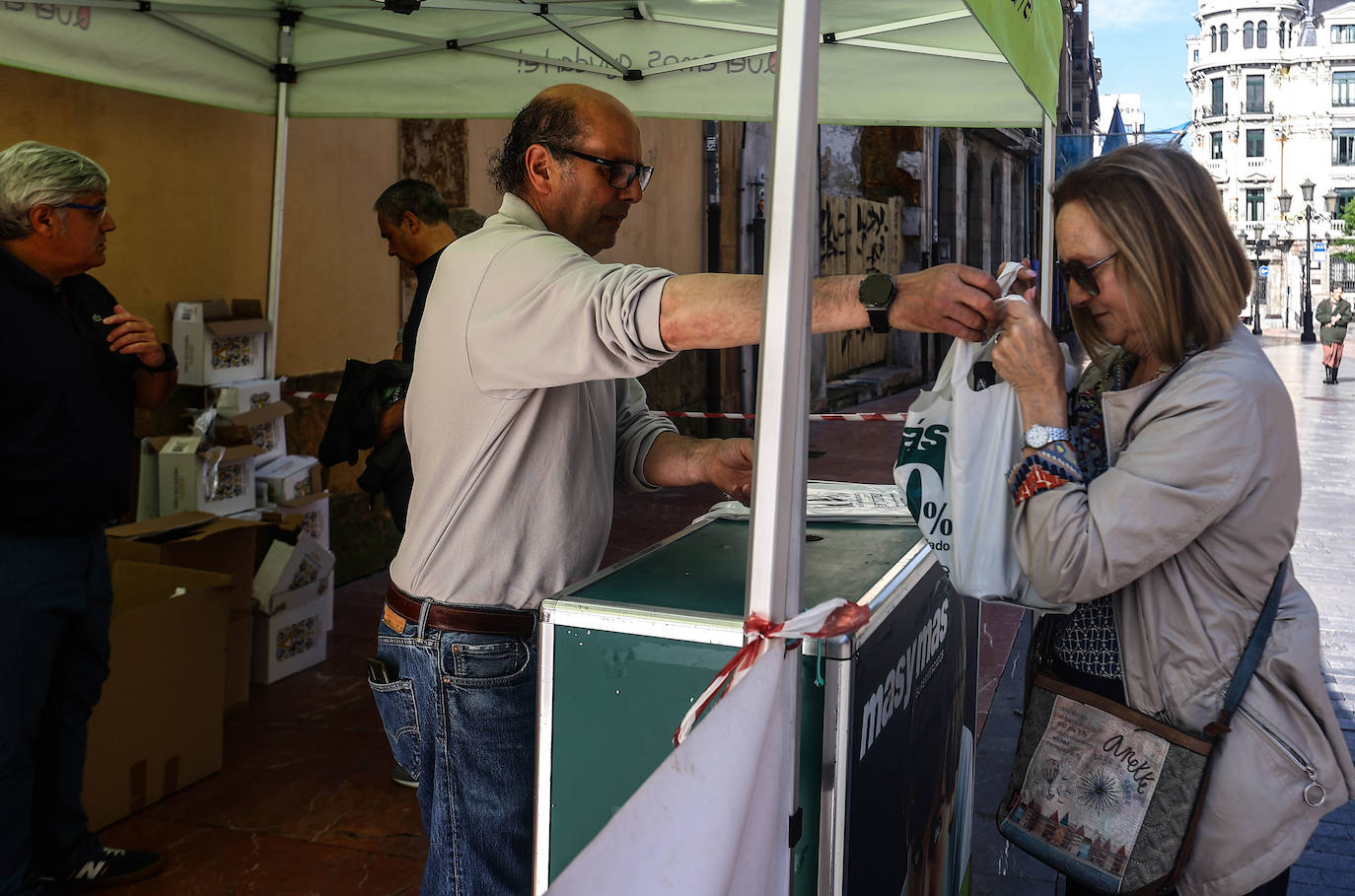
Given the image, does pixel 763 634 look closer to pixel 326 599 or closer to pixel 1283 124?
pixel 326 599

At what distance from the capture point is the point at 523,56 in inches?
187

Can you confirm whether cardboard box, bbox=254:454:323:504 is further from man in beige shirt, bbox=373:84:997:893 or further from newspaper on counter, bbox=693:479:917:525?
man in beige shirt, bbox=373:84:997:893

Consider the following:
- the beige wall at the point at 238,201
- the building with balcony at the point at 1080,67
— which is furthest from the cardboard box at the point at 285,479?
the building with balcony at the point at 1080,67

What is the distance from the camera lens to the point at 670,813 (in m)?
1.20

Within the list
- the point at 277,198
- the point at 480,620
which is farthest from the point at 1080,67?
the point at 480,620

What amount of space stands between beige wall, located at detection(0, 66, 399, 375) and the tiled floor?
174 centimetres

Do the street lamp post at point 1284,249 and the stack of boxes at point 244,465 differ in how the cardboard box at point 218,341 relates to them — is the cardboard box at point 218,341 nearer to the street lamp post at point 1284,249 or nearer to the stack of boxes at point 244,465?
the stack of boxes at point 244,465

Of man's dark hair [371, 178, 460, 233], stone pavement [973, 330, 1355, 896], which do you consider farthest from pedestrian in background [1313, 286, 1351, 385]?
man's dark hair [371, 178, 460, 233]

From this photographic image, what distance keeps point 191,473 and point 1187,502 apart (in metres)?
3.90

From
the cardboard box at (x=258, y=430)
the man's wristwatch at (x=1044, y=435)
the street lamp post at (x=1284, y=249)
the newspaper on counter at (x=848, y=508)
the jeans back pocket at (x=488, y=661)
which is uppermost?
the street lamp post at (x=1284, y=249)

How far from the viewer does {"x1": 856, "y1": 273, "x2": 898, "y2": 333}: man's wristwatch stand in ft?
5.00

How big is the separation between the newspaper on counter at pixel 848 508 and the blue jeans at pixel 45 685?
5.06ft

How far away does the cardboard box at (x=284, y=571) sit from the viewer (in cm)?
465

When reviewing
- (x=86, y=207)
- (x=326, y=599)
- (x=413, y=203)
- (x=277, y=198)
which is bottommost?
(x=326, y=599)
